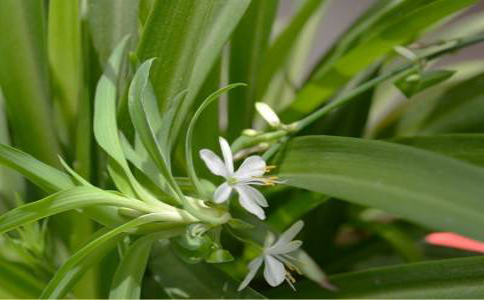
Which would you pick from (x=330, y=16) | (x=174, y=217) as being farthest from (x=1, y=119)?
(x=330, y=16)

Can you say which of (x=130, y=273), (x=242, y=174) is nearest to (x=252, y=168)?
(x=242, y=174)

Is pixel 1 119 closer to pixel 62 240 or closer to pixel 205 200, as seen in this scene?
pixel 62 240

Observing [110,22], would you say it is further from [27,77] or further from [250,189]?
[250,189]

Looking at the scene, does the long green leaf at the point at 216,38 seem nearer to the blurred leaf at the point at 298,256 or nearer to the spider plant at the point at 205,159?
the spider plant at the point at 205,159

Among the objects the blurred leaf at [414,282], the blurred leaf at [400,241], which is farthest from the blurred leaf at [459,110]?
the blurred leaf at [414,282]

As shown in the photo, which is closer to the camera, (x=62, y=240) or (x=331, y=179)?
(x=331, y=179)

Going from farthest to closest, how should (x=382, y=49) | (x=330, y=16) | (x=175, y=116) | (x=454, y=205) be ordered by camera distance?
(x=330, y=16), (x=382, y=49), (x=175, y=116), (x=454, y=205)

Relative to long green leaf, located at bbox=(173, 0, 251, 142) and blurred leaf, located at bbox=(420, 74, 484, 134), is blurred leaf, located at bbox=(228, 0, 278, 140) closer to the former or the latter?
long green leaf, located at bbox=(173, 0, 251, 142)

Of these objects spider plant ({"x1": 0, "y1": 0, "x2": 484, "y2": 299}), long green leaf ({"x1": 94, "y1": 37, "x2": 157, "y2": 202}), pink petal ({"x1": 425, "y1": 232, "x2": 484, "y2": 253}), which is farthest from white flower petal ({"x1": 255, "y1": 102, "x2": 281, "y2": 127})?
pink petal ({"x1": 425, "y1": 232, "x2": 484, "y2": 253})
